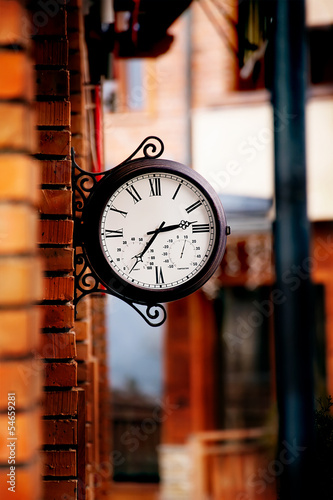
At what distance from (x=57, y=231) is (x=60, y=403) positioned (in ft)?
1.99

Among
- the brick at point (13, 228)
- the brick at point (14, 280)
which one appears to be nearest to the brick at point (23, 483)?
the brick at point (14, 280)

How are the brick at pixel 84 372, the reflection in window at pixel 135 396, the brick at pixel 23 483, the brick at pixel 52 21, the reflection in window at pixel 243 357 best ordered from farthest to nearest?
the reflection in window at pixel 243 357
the reflection in window at pixel 135 396
the brick at pixel 84 372
the brick at pixel 52 21
the brick at pixel 23 483

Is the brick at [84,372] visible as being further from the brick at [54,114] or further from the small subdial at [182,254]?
the brick at [54,114]

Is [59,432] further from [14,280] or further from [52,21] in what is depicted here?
[52,21]

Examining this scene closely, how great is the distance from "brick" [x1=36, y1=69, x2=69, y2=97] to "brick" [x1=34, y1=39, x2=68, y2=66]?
0.09ft

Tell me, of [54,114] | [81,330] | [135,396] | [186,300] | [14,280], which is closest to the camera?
[14,280]

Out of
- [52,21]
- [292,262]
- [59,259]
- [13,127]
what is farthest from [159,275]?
[52,21]

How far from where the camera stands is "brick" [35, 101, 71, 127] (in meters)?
1.88

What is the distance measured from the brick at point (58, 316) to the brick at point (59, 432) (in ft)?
1.10

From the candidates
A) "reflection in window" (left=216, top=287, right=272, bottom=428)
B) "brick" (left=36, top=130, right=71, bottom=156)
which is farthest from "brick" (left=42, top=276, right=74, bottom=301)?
"reflection in window" (left=216, top=287, right=272, bottom=428)

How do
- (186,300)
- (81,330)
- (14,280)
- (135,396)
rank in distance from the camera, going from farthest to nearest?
(135,396) → (186,300) → (81,330) → (14,280)

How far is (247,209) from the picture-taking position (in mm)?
5766

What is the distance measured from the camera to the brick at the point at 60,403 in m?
1.89

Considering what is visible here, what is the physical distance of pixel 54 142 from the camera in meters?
1.90
